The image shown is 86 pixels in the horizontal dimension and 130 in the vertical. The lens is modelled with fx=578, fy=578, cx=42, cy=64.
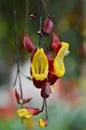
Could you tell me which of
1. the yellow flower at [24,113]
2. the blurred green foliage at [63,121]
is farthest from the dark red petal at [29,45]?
the blurred green foliage at [63,121]

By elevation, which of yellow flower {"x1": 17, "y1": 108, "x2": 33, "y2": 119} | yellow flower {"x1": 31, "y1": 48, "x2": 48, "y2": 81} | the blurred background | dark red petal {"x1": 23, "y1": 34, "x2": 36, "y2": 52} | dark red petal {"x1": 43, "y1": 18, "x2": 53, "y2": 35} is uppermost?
dark red petal {"x1": 43, "y1": 18, "x2": 53, "y2": 35}

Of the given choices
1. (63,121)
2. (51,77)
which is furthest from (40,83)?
(63,121)

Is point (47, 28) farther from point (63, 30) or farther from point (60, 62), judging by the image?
point (63, 30)

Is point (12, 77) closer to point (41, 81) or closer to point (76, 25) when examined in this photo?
point (76, 25)

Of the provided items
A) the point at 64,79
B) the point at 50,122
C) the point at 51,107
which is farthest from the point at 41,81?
the point at 64,79

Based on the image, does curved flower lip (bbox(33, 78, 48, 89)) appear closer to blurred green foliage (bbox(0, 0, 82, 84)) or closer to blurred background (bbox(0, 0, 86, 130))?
blurred background (bbox(0, 0, 86, 130))

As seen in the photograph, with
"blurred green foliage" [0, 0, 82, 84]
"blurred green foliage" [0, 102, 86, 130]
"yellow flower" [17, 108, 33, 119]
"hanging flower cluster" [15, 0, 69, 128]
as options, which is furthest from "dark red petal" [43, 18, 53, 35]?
"blurred green foliage" [0, 0, 82, 84]

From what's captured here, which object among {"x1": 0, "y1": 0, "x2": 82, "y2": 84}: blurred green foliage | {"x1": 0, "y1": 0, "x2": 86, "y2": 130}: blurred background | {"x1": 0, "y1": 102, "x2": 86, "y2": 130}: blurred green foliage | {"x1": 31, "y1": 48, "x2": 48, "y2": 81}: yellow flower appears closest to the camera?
{"x1": 31, "y1": 48, "x2": 48, "y2": 81}: yellow flower
